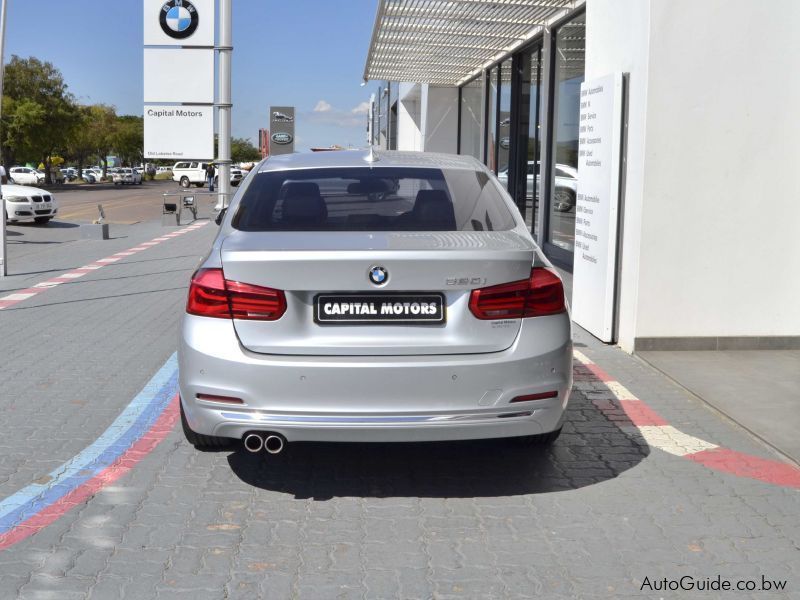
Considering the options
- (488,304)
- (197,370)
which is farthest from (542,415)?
(197,370)

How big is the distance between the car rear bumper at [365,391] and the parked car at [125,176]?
8174 centimetres

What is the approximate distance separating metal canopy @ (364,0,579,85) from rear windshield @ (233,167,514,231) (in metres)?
8.33

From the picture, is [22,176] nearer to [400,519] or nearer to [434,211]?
[434,211]

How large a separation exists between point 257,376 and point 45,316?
661cm

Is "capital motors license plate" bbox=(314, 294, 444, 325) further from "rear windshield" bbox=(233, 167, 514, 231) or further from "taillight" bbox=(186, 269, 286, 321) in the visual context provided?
"rear windshield" bbox=(233, 167, 514, 231)

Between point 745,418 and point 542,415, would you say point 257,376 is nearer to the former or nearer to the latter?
point 542,415

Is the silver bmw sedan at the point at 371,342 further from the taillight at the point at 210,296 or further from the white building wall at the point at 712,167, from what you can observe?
the white building wall at the point at 712,167

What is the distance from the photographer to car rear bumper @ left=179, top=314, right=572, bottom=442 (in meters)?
4.16

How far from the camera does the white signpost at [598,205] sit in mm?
8250

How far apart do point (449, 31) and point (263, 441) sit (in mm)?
12473

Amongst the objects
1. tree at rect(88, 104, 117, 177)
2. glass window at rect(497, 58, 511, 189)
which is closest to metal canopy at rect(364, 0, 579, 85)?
glass window at rect(497, 58, 511, 189)

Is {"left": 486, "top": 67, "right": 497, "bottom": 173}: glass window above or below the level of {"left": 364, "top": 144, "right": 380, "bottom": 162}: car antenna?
above

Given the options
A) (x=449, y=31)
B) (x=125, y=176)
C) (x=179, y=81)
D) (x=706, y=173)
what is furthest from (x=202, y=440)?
(x=125, y=176)

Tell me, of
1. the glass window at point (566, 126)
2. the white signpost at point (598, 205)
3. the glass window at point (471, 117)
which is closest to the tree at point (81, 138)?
the glass window at point (471, 117)
